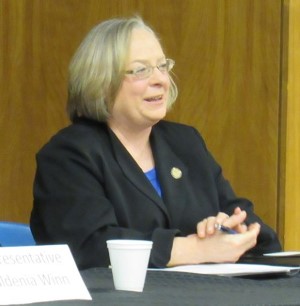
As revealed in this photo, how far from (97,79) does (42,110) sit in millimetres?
1605

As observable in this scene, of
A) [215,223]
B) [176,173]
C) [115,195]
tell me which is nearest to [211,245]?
[215,223]

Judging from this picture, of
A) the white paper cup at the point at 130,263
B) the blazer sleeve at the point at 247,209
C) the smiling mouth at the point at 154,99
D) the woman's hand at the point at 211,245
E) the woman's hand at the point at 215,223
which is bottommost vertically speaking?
the blazer sleeve at the point at 247,209

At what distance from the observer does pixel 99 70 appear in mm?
3109

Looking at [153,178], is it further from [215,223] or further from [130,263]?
[130,263]

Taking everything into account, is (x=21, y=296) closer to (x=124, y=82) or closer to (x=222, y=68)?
(x=124, y=82)

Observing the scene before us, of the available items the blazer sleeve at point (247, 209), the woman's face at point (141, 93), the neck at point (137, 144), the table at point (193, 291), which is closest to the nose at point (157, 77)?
the woman's face at point (141, 93)

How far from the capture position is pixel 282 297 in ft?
6.54

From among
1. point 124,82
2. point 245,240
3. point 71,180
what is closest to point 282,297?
point 245,240

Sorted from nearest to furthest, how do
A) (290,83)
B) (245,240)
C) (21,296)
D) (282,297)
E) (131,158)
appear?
(21,296) < (282,297) < (245,240) < (131,158) < (290,83)

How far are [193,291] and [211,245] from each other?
28.1 inches

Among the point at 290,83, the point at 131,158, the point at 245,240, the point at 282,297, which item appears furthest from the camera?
the point at 290,83

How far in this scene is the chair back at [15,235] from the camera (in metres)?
2.96

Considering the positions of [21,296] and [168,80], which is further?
[168,80]

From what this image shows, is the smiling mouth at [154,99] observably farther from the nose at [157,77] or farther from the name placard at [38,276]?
the name placard at [38,276]
